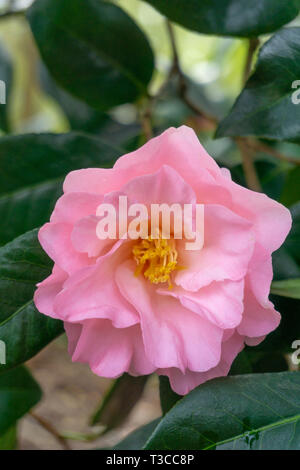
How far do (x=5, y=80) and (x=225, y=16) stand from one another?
695mm

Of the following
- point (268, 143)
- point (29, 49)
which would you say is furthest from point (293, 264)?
point (29, 49)

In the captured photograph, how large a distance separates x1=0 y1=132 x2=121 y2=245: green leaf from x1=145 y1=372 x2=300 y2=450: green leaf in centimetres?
34

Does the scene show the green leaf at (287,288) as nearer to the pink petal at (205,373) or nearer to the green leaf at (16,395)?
the pink petal at (205,373)

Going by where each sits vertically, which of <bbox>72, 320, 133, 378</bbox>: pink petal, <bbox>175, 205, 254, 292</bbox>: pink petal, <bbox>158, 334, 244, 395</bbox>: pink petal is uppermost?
<bbox>175, 205, 254, 292</bbox>: pink petal

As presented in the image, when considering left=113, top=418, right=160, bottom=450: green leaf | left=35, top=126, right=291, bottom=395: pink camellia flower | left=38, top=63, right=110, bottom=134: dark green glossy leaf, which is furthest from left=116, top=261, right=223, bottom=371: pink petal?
left=38, top=63, right=110, bottom=134: dark green glossy leaf

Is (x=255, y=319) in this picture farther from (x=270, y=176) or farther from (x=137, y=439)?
(x=270, y=176)

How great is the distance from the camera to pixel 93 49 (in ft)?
2.93

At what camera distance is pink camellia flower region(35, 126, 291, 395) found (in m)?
0.55

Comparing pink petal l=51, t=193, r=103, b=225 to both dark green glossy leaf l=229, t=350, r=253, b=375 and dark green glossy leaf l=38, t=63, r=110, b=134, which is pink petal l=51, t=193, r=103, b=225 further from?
dark green glossy leaf l=38, t=63, r=110, b=134

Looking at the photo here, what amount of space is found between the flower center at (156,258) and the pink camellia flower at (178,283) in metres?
0.02

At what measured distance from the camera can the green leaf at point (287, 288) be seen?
641mm

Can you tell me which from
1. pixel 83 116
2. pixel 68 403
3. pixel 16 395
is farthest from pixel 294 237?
pixel 68 403

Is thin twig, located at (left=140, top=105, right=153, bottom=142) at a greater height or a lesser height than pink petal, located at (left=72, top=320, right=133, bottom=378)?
lesser
